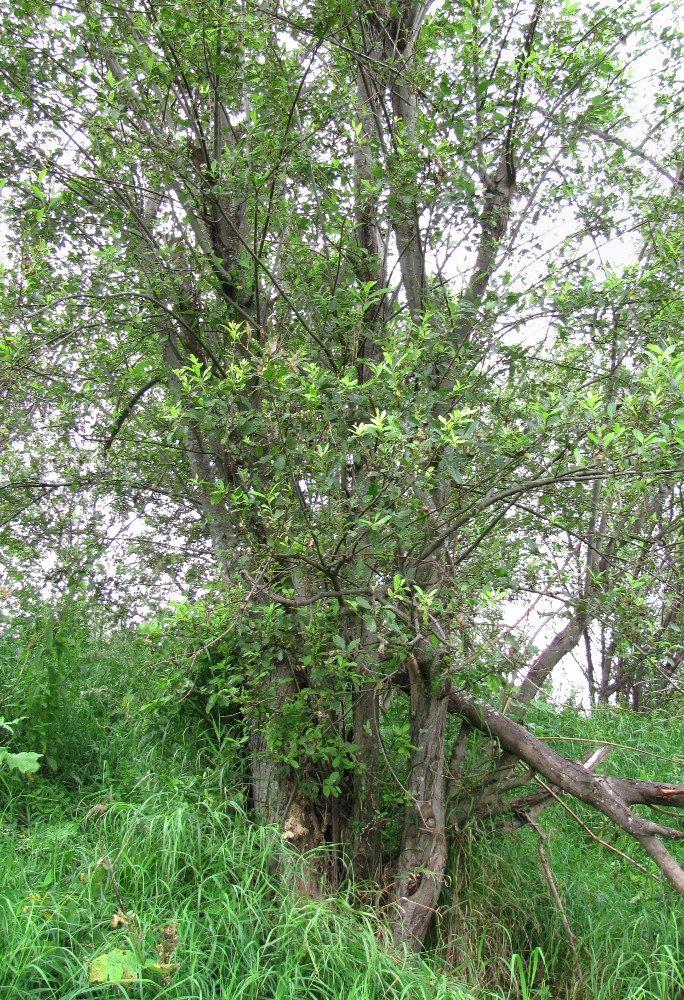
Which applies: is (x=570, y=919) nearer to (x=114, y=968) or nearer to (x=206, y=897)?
(x=206, y=897)

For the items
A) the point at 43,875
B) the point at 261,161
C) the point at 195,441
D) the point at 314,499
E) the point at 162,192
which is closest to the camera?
the point at 43,875

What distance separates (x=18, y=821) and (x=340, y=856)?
5.47 feet

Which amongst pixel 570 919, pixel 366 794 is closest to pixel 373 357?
pixel 366 794

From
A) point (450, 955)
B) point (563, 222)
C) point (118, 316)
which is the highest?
point (563, 222)

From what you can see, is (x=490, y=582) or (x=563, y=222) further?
(x=563, y=222)

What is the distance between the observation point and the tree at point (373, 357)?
3.60 metres

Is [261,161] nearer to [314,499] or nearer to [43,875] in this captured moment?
[314,499]

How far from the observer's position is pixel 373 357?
4.43m

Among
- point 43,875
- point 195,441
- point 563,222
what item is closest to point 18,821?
point 43,875

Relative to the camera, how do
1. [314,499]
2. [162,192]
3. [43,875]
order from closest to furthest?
[43,875]
[314,499]
[162,192]

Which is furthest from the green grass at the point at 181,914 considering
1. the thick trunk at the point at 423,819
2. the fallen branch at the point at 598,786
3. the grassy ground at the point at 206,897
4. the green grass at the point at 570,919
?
the fallen branch at the point at 598,786

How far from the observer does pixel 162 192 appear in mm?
4602

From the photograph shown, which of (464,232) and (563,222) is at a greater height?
(563,222)

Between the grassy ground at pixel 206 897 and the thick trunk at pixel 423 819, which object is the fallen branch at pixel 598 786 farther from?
the grassy ground at pixel 206 897
